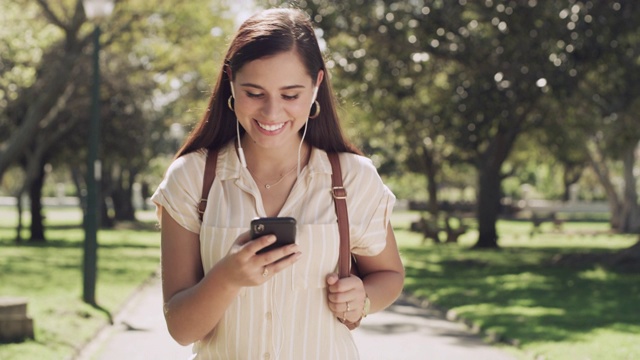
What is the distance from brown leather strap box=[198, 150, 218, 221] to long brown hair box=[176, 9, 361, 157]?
6 centimetres

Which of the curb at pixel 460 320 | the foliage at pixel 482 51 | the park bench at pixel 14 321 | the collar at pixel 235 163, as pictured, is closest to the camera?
the collar at pixel 235 163

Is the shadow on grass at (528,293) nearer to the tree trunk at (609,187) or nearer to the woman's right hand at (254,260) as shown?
the woman's right hand at (254,260)

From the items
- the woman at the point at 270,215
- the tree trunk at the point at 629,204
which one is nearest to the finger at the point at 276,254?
the woman at the point at 270,215

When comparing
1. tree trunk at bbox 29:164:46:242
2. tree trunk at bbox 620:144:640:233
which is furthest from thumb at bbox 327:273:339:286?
tree trunk at bbox 620:144:640:233

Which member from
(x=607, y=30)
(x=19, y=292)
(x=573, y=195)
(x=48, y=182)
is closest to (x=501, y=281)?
(x=607, y=30)

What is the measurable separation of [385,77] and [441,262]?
16.6ft

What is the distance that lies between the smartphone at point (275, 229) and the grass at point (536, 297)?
8524 mm

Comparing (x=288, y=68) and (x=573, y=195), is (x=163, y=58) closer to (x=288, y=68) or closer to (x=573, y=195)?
(x=288, y=68)

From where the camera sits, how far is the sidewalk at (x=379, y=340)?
11164 mm

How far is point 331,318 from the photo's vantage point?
2791 mm

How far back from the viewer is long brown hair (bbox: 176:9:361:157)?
2707 millimetres

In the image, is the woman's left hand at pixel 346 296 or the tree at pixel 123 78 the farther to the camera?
the tree at pixel 123 78

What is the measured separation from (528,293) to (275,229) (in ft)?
53.5

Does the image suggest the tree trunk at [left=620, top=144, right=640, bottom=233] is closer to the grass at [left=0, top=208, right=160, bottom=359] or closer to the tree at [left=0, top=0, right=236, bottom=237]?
the tree at [left=0, top=0, right=236, bottom=237]
